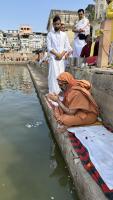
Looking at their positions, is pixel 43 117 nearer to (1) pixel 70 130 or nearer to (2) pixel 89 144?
(1) pixel 70 130

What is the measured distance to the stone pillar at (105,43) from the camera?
19.6ft

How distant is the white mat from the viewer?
3.13 m

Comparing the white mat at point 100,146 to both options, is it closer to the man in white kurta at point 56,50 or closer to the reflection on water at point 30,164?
the reflection on water at point 30,164

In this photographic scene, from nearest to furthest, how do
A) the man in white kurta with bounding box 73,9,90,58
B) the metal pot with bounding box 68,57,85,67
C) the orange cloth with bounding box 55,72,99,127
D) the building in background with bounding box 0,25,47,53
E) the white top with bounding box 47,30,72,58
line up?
the orange cloth with bounding box 55,72,99,127 → the white top with bounding box 47,30,72,58 → the metal pot with bounding box 68,57,85,67 → the man in white kurta with bounding box 73,9,90,58 → the building in background with bounding box 0,25,47,53

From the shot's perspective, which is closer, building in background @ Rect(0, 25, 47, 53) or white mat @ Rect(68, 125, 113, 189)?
white mat @ Rect(68, 125, 113, 189)

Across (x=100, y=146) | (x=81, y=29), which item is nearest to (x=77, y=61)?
(x=81, y=29)

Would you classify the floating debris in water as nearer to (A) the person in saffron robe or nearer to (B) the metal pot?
(B) the metal pot

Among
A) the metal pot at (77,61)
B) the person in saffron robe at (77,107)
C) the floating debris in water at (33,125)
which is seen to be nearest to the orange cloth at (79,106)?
the person in saffron robe at (77,107)

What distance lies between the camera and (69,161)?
4039 mm

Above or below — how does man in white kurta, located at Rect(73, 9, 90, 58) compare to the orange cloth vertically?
above

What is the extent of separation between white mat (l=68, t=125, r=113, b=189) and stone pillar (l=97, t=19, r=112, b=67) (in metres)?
2.11

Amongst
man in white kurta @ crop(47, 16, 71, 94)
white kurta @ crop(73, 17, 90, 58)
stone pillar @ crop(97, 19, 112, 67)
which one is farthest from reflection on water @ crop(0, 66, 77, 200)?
white kurta @ crop(73, 17, 90, 58)

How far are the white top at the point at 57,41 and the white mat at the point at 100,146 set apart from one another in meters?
3.18

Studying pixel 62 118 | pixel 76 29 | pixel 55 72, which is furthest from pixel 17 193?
pixel 76 29
